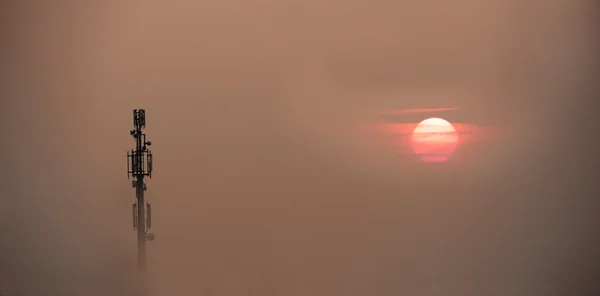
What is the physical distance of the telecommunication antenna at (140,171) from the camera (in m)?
1.80

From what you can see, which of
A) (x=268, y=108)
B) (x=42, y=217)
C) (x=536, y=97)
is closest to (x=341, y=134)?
(x=268, y=108)

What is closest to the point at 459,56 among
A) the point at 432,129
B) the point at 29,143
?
the point at 432,129

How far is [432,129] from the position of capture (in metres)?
1.86

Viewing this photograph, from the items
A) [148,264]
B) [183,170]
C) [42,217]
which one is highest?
[183,170]

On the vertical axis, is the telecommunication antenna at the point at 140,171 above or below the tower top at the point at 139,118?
below

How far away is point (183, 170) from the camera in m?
1.81

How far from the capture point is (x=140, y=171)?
1.81m

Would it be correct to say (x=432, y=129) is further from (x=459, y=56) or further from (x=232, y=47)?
(x=232, y=47)

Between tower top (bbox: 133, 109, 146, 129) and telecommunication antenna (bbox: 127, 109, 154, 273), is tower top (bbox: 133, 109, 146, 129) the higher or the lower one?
the higher one

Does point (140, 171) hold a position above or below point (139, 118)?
below

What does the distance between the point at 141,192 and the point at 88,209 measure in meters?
0.17

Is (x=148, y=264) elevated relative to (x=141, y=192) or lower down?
lower down

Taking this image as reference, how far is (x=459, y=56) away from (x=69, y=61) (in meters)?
1.27

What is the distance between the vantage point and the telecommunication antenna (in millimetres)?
1803
